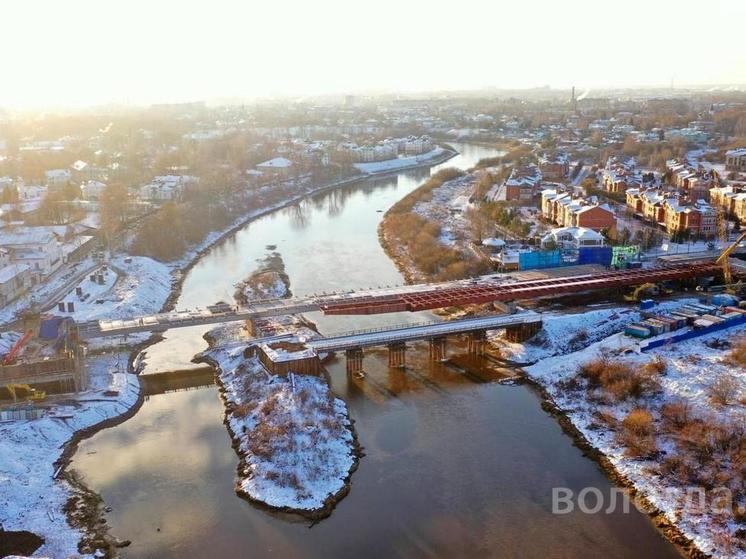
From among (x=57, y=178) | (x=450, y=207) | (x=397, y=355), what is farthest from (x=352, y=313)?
(x=57, y=178)

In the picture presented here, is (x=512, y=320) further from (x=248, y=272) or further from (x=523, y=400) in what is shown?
(x=248, y=272)

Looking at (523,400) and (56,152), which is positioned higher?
(56,152)

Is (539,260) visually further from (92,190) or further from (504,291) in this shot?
(92,190)

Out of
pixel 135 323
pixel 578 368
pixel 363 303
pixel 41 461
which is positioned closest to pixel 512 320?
pixel 578 368

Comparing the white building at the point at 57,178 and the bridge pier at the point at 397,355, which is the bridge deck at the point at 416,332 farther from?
the white building at the point at 57,178

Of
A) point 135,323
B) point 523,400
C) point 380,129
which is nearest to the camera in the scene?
point 523,400
